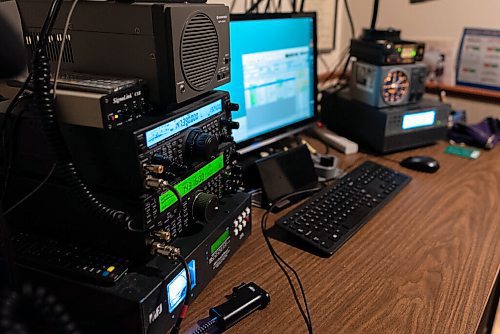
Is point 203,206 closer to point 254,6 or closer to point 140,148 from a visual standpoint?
point 140,148

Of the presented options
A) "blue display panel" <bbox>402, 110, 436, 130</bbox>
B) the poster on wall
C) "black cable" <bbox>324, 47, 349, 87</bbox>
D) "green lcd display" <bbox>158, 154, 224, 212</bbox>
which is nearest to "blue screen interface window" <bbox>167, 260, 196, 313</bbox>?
"green lcd display" <bbox>158, 154, 224, 212</bbox>

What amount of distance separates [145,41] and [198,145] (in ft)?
0.60

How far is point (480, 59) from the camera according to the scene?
70.8 inches

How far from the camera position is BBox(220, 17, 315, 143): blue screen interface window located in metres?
1.18

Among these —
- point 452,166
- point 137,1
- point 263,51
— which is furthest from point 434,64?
point 137,1

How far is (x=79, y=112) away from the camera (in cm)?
62

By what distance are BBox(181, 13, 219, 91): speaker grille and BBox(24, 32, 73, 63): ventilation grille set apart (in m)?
0.20

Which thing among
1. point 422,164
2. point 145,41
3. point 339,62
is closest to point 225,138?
point 145,41

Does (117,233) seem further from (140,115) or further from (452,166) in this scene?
(452,166)

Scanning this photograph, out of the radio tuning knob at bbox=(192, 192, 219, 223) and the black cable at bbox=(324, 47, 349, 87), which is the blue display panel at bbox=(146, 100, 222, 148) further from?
the black cable at bbox=(324, 47, 349, 87)

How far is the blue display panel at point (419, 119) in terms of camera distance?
1496 millimetres

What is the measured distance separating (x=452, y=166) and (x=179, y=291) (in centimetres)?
107

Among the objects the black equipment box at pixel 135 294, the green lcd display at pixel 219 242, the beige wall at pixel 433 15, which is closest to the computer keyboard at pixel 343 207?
the green lcd display at pixel 219 242

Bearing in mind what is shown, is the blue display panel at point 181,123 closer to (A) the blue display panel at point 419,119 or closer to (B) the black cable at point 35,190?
(B) the black cable at point 35,190
